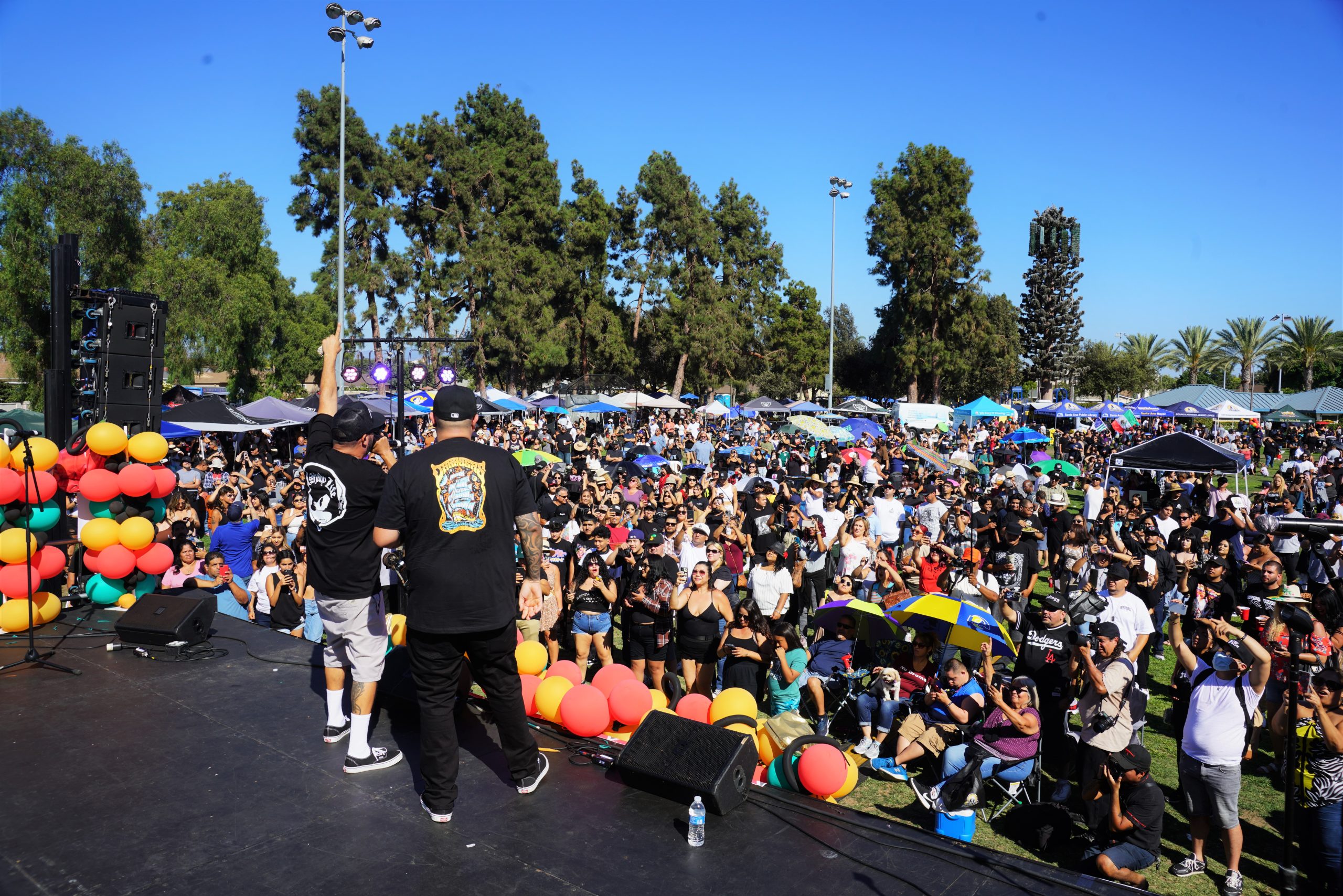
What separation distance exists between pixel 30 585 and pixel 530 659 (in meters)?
2.97

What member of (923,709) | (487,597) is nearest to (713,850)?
(487,597)

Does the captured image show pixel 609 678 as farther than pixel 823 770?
Yes

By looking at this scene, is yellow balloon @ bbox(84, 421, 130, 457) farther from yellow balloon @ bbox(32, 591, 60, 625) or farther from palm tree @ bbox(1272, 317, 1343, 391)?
palm tree @ bbox(1272, 317, 1343, 391)

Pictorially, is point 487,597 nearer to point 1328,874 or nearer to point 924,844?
point 924,844

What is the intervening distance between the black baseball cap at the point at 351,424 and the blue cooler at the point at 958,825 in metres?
3.68

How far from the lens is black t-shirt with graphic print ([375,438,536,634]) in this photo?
3248mm

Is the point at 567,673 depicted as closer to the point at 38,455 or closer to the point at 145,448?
the point at 145,448

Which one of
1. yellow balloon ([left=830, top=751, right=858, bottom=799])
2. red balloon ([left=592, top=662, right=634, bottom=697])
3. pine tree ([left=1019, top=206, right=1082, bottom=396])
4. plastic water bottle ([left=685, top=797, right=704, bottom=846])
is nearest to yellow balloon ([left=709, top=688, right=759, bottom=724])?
red balloon ([left=592, top=662, right=634, bottom=697])

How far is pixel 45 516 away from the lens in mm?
6004

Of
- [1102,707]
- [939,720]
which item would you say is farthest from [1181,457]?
[1102,707]

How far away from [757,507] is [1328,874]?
729cm

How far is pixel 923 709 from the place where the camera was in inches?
251

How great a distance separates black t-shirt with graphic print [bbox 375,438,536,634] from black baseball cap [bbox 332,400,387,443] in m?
0.62

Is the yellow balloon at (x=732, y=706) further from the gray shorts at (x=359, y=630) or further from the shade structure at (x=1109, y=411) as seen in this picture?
the shade structure at (x=1109, y=411)
